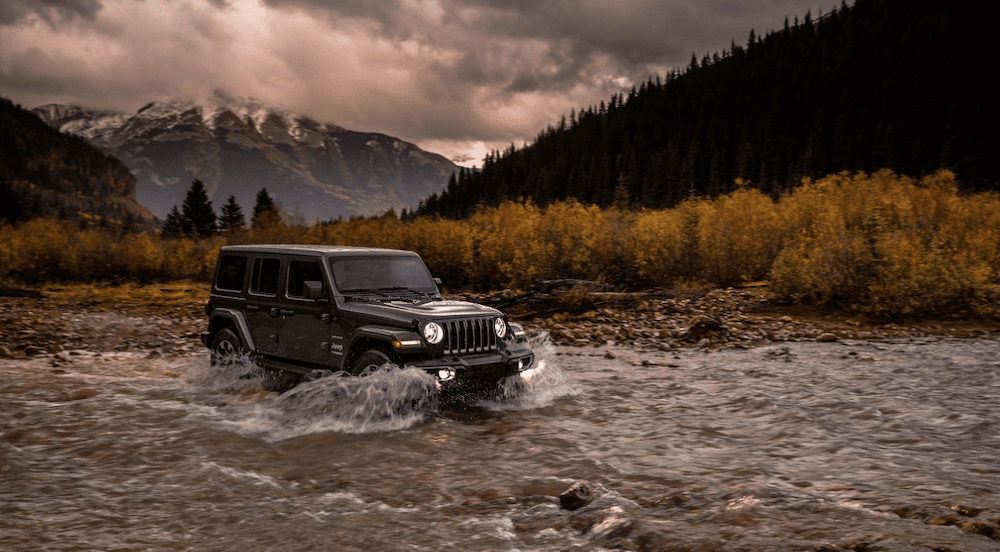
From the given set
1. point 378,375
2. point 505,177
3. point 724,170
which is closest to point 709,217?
point 378,375

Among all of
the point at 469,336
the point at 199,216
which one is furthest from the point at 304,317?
the point at 199,216

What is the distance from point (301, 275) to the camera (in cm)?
866

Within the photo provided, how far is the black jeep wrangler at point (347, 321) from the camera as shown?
7488 mm

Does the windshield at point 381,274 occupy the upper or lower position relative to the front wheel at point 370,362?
upper

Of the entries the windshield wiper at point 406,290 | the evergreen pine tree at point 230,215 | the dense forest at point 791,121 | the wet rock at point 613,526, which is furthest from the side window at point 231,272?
the evergreen pine tree at point 230,215

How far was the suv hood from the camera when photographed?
753cm

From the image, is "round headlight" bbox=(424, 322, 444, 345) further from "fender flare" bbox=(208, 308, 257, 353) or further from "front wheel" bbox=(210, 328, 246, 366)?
"front wheel" bbox=(210, 328, 246, 366)

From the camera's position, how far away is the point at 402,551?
454cm

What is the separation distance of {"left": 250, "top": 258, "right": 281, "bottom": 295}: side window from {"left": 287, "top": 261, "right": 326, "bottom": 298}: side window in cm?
29

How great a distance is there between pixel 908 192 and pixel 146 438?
21.6 meters

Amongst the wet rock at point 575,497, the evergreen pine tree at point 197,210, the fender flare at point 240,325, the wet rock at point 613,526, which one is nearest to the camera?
the wet rock at point 613,526

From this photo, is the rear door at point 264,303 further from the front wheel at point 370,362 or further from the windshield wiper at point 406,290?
the front wheel at point 370,362

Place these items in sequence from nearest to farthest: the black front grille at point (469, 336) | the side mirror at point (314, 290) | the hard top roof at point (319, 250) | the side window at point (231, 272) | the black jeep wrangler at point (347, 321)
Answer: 1. the black jeep wrangler at point (347, 321)
2. the black front grille at point (469, 336)
3. the side mirror at point (314, 290)
4. the hard top roof at point (319, 250)
5. the side window at point (231, 272)

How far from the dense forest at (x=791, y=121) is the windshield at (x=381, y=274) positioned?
2599 inches
